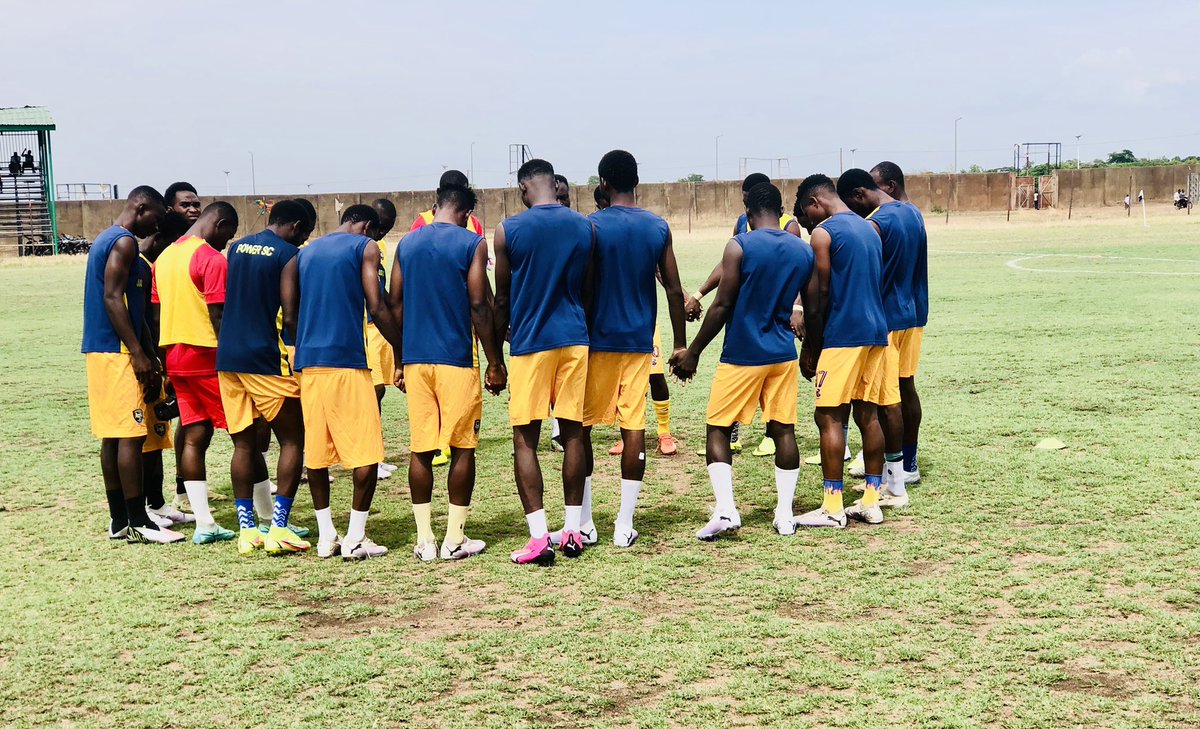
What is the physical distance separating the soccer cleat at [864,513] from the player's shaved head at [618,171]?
271 cm

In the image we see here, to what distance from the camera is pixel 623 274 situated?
23.2 feet

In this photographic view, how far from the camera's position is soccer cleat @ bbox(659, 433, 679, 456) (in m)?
10.0

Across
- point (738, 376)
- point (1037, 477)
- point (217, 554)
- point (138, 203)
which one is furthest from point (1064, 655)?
point (138, 203)

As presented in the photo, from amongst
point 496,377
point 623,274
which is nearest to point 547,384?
point 496,377

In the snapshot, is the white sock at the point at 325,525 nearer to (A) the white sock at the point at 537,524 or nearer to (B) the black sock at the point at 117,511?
(A) the white sock at the point at 537,524

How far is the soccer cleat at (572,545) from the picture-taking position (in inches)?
277

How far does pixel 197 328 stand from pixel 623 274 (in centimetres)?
292

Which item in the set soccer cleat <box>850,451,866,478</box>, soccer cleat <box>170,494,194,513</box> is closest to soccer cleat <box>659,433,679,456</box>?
soccer cleat <box>850,451,866,478</box>

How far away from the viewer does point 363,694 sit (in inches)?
194

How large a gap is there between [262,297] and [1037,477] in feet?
19.2

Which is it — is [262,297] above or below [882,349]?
above

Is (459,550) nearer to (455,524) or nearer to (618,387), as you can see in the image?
(455,524)

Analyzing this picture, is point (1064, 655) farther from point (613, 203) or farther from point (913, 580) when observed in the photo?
point (613, 203)

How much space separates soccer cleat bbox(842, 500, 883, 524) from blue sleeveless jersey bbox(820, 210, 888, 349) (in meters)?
1.13
